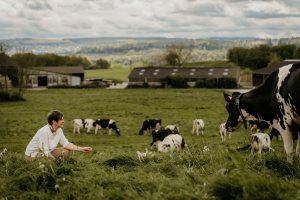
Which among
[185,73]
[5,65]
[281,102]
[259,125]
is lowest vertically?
[259,125]

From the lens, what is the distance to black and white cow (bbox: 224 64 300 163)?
8.55 metres

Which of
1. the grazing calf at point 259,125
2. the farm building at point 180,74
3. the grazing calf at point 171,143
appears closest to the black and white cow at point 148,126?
the grazing calf at point 259,125

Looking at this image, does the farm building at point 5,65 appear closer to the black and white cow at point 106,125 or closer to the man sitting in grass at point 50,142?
the black and white cow at point 106,125

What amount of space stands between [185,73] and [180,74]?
1313 mm

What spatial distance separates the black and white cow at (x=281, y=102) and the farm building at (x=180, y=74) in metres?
76.4

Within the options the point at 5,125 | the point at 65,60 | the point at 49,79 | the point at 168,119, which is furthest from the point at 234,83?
the point at 65,60

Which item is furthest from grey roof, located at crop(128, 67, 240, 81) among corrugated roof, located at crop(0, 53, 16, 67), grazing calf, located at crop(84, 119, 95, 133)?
grazing calf, located at crop(84, 119, 95, 133)

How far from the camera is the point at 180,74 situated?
300 ft

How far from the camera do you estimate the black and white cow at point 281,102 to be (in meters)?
8.55

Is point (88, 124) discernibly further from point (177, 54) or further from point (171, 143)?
point (177, 54)

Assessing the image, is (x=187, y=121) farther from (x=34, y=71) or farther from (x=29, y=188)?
(x=34, y=71)

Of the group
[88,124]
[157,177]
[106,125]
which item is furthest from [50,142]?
[88,124]

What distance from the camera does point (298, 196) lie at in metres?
5.19

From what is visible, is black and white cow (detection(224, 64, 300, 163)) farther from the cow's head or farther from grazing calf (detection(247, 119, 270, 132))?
grazing calf (detection(247, 119, 270, 132))
